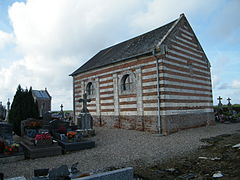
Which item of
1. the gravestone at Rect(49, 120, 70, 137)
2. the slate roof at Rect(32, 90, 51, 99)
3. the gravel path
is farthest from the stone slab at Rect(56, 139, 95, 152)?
the slate roof at Rect(32, 90, 51, 99)

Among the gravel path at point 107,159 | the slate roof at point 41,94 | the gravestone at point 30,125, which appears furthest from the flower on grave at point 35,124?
the slate roof at point 41,94

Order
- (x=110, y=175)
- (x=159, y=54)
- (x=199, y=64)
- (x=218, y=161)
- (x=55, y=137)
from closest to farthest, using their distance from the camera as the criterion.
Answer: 1. (x=110, y=175)
2. (x=218, y=161)
3. (x=55, y=137)
4. (x=159, y=54)
5. (x=199, y=64)

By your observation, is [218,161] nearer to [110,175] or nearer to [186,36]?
[110,175]

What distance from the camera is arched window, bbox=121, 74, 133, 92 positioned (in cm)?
1341

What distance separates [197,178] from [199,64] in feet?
39.1

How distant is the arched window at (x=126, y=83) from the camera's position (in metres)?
13.4

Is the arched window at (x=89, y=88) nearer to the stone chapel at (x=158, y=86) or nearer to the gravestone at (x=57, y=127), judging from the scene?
the stone chapel at (x=158, y=86)

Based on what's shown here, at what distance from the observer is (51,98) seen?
46.6 meters

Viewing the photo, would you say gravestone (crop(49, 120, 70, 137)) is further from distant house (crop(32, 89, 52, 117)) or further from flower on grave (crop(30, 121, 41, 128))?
distant house (crop(32, 89, 52, 117))

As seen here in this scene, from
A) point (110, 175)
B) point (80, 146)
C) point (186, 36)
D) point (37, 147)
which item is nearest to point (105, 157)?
point (80, 146)

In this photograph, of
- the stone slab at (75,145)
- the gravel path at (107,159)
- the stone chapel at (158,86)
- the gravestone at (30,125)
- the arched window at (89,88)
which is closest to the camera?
the gravel path at (107,159)

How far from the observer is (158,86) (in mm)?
11555

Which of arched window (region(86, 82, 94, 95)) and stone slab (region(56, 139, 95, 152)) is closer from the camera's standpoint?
stone slab (region(56, 139, 95, 152))

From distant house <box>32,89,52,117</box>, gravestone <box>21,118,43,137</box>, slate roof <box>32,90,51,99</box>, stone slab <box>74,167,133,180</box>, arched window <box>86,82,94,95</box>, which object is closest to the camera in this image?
stone slab <box>74,167,133,180</box>
